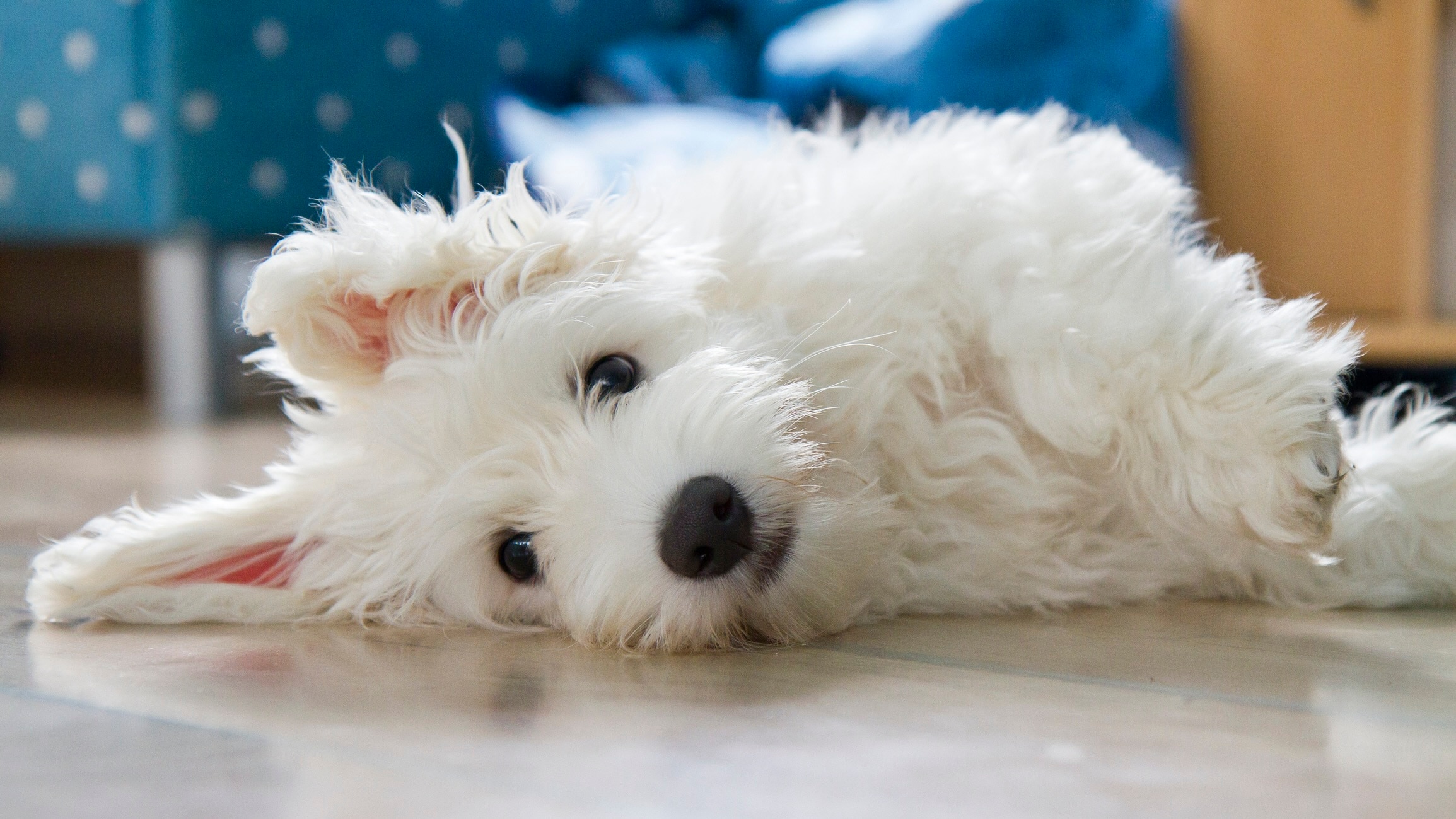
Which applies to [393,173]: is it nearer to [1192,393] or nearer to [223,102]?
[223,102]

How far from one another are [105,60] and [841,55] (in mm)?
2025

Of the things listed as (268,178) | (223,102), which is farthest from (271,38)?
(268,178)

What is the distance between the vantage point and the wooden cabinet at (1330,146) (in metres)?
3.33

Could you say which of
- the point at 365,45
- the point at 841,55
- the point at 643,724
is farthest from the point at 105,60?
the point at 643,724

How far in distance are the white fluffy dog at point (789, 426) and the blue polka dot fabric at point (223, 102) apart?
2493mm

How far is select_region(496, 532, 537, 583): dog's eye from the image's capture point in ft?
4.53

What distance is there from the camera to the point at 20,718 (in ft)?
3.67

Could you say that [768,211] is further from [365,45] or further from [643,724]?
[365,45]

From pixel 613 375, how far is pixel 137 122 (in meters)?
2.85

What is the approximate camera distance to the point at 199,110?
12.1 feet

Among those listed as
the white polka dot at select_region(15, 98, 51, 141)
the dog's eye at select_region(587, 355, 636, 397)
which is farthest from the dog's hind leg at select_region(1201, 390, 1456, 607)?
the white polka dot at select_region(15, 98, 51, 141)

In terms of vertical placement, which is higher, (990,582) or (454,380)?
(454,380)

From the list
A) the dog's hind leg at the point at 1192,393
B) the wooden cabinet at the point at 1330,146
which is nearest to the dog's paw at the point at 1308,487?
the dog's hind leg at the point at 1192,393

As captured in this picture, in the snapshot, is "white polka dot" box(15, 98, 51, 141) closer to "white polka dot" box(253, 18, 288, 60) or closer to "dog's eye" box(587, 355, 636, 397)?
"white polka dot" box(253, 18, 288, 60)
